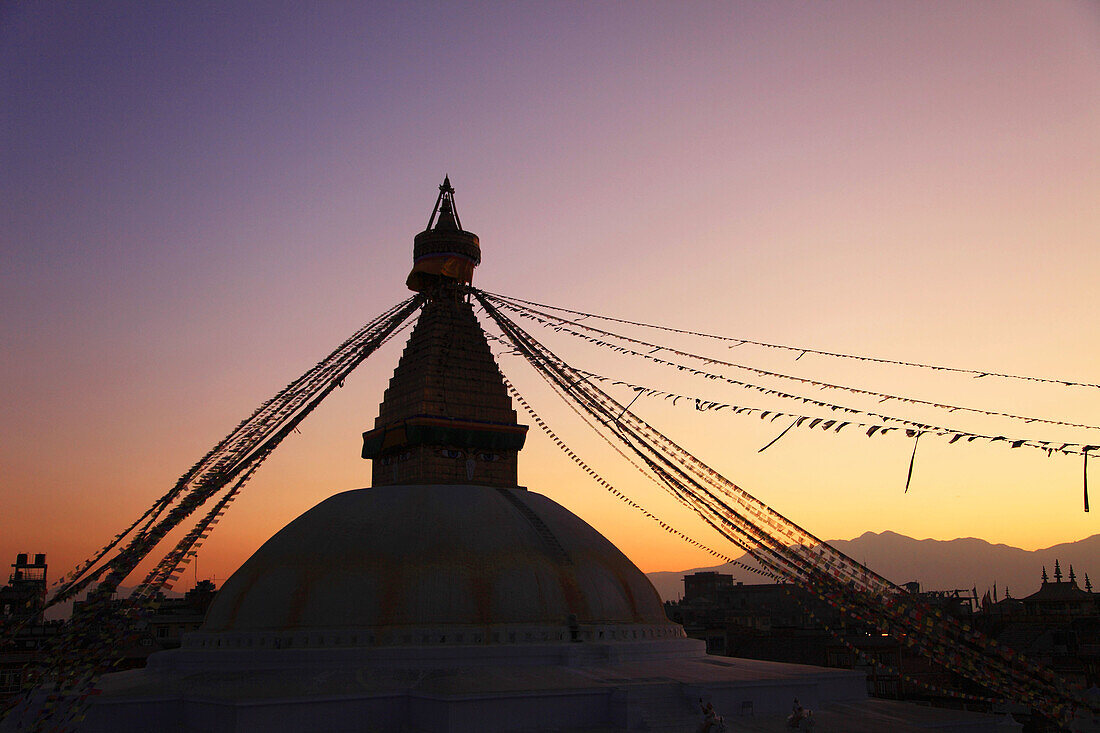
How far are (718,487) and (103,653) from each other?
1041cm

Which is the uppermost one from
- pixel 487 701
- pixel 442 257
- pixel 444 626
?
pixel 442 257

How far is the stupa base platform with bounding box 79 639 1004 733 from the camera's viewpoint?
45.2 ft

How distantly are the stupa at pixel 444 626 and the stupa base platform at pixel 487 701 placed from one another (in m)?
0.03

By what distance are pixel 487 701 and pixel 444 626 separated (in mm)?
2785

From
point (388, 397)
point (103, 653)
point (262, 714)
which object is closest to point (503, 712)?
point (262, 714)

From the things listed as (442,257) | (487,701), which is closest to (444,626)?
(487,701)

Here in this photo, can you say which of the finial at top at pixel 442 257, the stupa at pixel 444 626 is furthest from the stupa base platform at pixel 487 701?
the finial at top at pixel 442 257

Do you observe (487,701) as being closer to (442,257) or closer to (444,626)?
(444,626)

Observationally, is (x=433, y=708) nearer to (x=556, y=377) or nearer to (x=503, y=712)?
(x=503, y=712)

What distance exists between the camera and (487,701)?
45.4 feet

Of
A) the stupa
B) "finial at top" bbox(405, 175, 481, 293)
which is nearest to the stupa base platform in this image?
the stupa

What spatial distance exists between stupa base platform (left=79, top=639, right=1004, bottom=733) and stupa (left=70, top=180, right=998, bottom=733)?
3 centimetres

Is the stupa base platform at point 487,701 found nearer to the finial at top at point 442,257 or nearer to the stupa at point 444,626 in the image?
the stupa at point 444,626

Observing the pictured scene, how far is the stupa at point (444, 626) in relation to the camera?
47.0 ft
